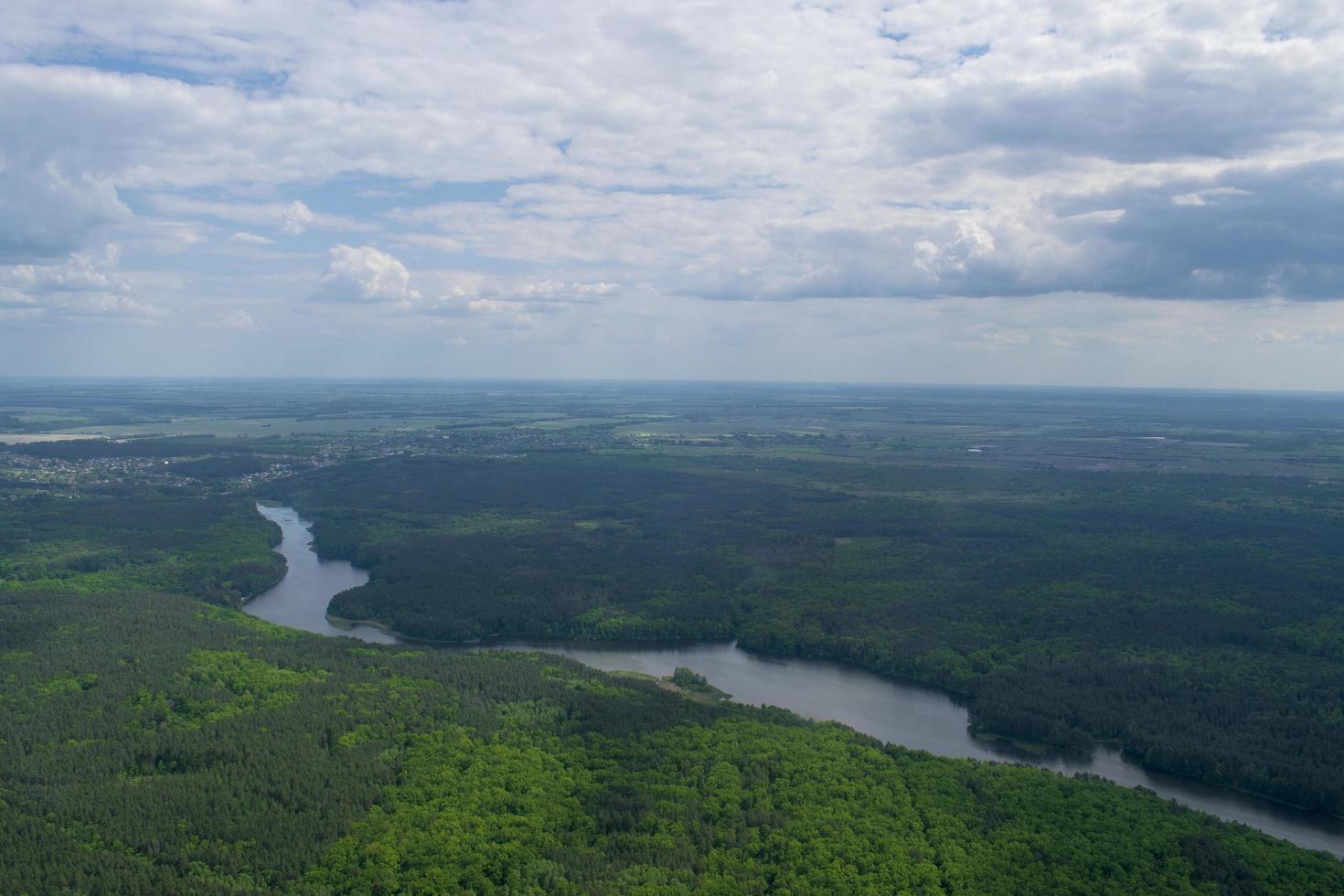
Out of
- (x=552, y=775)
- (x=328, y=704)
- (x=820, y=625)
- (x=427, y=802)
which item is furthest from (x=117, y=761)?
(x=820, y=625)

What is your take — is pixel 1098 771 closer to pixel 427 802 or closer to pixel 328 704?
pixel 427 802

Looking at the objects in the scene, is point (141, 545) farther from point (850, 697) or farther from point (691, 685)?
point (850, 697)

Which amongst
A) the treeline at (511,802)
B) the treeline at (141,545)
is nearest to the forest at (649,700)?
the treeline at (511,802)

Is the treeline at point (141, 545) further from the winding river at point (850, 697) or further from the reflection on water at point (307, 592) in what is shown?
the winding river at point (850, 697)

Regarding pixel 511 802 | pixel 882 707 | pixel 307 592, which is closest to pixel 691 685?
pixel 882 707

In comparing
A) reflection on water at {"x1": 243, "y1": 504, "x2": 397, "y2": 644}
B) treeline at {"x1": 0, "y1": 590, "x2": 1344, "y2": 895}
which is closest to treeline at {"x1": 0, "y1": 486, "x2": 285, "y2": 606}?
reflection on water at {"x1": 243, "y1": 504, "x2": 397, "y2": 644}

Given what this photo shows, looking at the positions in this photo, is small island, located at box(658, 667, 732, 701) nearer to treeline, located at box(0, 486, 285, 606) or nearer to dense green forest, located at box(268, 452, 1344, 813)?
dense green forest, located at box(268, 452, 1344, 813)
